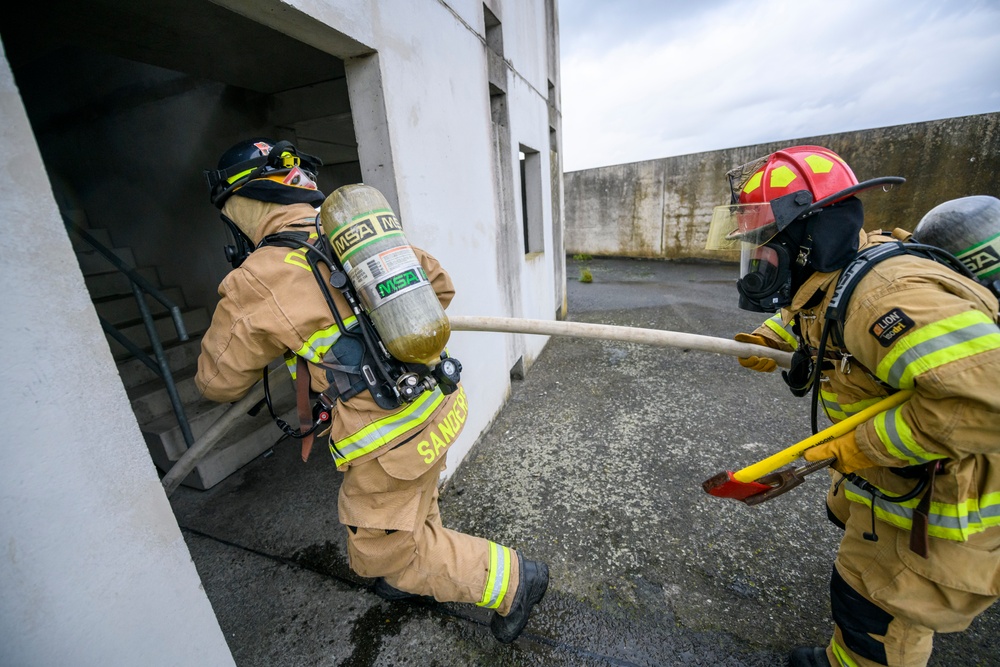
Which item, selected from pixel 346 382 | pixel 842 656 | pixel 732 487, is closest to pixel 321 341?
pixel 346 382

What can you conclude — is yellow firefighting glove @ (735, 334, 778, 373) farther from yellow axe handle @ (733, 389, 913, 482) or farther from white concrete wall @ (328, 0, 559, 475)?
white concrete wall @ (328, 0, 559, 475)

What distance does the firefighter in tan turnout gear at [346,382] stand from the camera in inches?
55.3

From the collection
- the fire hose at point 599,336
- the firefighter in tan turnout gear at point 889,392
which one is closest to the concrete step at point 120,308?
the fire hose at point 599,336

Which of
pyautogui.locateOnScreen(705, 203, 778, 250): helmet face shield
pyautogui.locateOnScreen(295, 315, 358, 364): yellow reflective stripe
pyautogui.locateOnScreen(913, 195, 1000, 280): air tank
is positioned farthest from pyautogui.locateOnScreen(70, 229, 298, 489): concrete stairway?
pyautogui.locateOnScreen(913, 195, 1000, 280): air tank

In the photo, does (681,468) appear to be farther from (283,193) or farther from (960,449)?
(283,193)

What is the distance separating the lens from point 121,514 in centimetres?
99

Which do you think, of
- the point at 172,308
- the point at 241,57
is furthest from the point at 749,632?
the point at 241,57

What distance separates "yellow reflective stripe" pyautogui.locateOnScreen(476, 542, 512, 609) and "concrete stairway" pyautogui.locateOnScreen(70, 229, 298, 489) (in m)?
2.16

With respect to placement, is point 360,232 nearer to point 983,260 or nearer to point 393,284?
point 393,284

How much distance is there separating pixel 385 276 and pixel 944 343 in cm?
164

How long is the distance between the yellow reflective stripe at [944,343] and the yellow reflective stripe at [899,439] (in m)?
0.13

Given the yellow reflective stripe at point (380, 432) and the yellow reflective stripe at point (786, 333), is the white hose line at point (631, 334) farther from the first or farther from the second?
the yellow reflective stripe at point (380, 432)

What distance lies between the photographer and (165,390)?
9.95 feet

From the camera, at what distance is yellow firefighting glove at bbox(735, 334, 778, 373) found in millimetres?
2021
